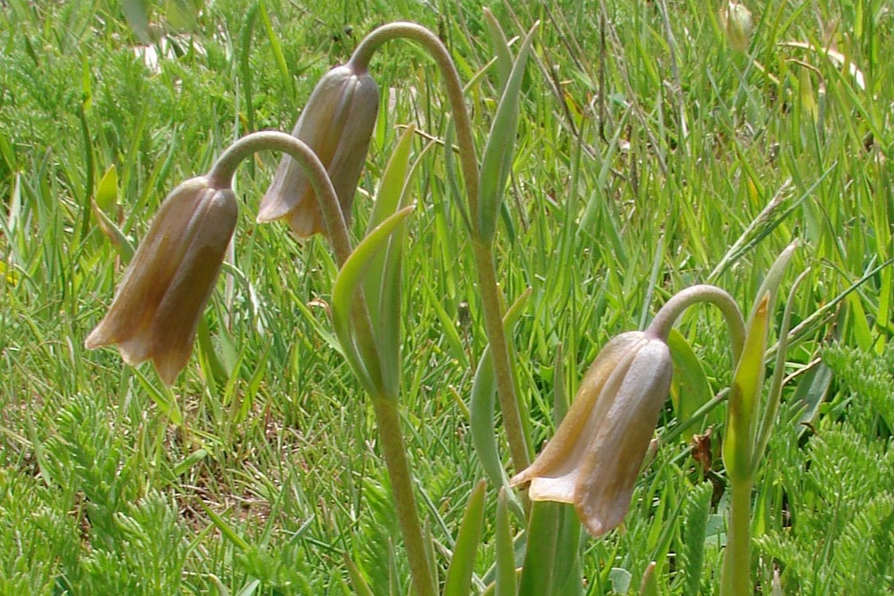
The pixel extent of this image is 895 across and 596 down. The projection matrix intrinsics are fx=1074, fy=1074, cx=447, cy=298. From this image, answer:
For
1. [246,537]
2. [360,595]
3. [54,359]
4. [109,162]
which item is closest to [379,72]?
Answer: [109,162]

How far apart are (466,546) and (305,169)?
0.34 meters

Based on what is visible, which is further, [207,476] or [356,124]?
[207,476]

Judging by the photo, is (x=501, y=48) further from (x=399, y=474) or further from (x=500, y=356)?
(x=399, y=474)

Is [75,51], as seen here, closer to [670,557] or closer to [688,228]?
[688,228]

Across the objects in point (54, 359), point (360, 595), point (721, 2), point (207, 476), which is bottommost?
point (207, 476)

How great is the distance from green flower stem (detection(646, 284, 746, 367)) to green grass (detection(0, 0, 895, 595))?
0.23 meters

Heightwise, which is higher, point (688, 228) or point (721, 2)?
point (721, 2)

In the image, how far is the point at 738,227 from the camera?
71.3 inches

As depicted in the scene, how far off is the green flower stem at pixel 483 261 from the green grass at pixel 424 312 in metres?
0.11

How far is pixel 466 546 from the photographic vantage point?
0.90 meters

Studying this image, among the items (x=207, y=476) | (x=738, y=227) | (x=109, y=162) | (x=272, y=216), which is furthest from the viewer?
(x=109, y=162)

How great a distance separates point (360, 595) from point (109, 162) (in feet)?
5.07

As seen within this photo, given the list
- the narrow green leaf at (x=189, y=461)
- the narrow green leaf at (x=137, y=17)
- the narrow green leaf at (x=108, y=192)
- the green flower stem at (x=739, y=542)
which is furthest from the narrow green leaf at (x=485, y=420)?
the narrow green leaf at (x=137, y=17)

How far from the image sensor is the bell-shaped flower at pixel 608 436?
0.79m
